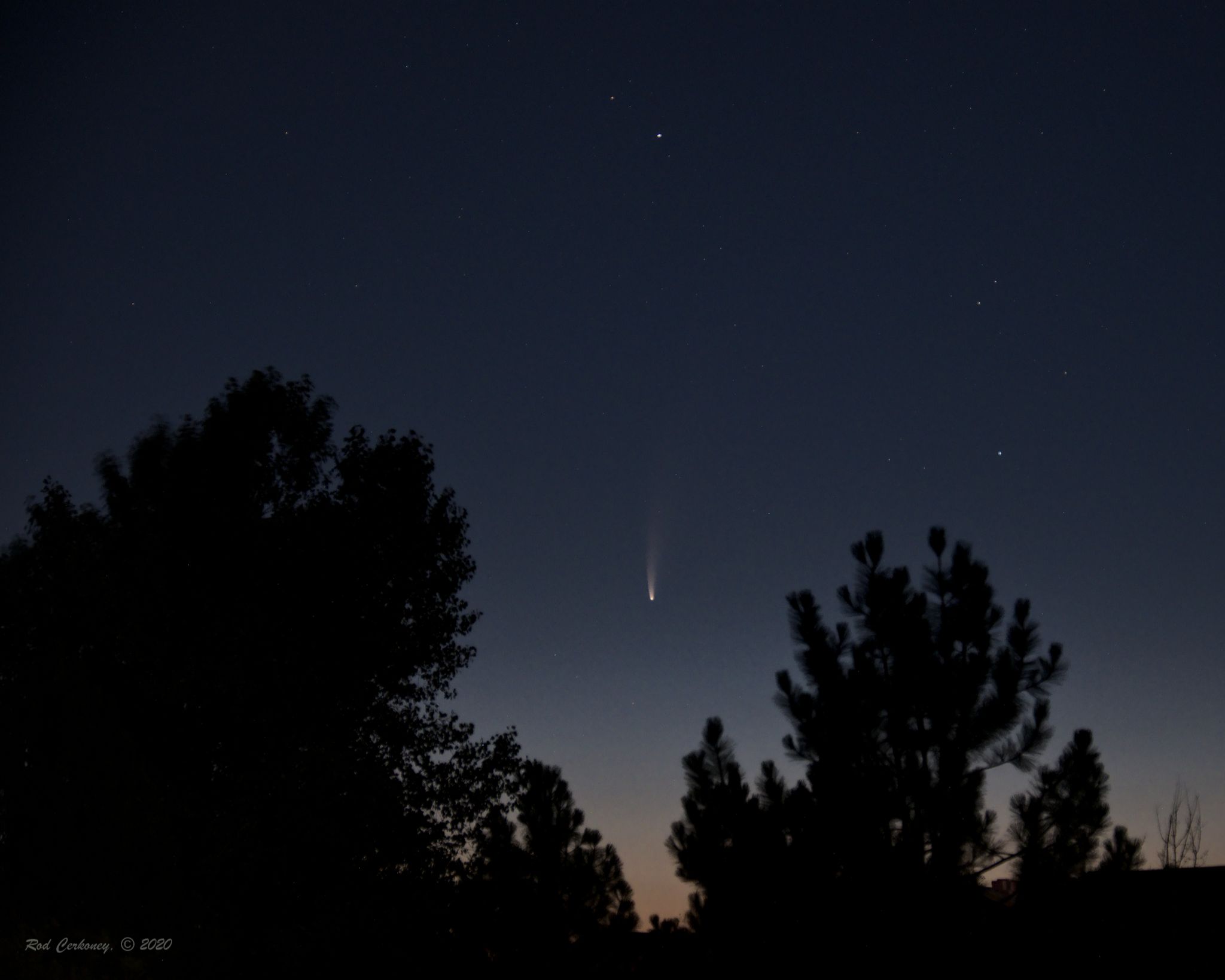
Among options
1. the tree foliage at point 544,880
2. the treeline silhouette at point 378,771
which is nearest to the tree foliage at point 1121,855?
the treeline silhouette at point 378,771

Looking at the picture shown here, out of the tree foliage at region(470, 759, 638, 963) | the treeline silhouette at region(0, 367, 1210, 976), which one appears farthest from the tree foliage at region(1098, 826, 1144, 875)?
the tree foliage at region(470, 759, 638, 963)

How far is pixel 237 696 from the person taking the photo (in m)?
15.2

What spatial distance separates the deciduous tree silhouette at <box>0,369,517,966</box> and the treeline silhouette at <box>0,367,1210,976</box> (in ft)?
0.16

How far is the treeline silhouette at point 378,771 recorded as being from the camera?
11852 millimetres

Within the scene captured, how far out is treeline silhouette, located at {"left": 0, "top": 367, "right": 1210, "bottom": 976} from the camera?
11.9 meters

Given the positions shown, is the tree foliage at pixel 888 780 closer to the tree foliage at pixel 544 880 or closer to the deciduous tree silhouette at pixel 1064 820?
the deciduous tree silhouette at pixel 1064 820

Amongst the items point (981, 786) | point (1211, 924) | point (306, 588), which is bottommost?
point (1211, 924)

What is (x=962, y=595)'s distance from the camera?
43.7 ft

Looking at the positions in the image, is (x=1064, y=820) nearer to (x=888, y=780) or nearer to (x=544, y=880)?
(x=888, y=780)

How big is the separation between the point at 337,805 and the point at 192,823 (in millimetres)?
2471

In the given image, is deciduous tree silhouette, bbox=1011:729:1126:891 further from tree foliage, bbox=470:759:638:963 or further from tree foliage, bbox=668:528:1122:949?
tree foliage, bbox=470:759:638:963

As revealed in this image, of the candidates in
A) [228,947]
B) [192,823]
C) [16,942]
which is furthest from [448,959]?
[16,942]

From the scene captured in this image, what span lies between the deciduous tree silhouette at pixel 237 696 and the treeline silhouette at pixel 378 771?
50 mm

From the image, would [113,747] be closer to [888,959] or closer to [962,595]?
[888,959]
